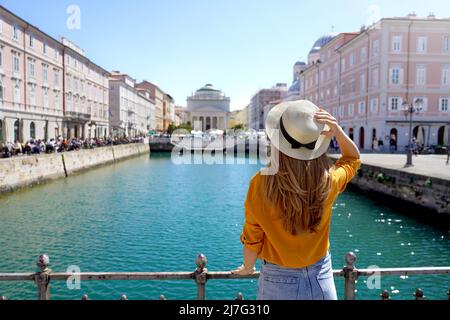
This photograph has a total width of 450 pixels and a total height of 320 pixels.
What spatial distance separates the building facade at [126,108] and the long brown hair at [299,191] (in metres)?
75.9

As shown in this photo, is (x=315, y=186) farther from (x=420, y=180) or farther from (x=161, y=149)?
(x=161, y=149)

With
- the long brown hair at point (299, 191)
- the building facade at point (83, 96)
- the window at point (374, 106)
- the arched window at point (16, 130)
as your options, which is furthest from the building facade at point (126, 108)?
the long brown hair at point (299, 191)

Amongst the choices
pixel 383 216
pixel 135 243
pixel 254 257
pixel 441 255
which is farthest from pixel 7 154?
pixel 254 257

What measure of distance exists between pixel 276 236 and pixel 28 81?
47329 mm

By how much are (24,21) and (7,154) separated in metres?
21.1

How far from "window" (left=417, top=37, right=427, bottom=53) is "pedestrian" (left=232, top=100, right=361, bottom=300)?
4711cm

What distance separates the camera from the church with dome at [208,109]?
141 m

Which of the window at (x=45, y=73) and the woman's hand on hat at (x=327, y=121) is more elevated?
the window at (x=45, y=73)

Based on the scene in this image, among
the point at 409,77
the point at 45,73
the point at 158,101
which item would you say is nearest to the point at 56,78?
the point at 45,73

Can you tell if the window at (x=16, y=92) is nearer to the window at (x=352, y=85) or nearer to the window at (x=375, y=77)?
the window at (x=375, y=77)

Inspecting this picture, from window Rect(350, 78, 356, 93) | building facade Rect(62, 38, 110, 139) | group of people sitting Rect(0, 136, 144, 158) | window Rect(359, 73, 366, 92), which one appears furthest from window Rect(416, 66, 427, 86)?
building facade Rect(62, 38, 110, 139)

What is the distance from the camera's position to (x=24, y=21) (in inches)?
1644

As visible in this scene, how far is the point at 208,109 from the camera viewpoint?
140 m

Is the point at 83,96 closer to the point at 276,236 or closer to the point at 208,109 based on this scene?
the point at 276,236
